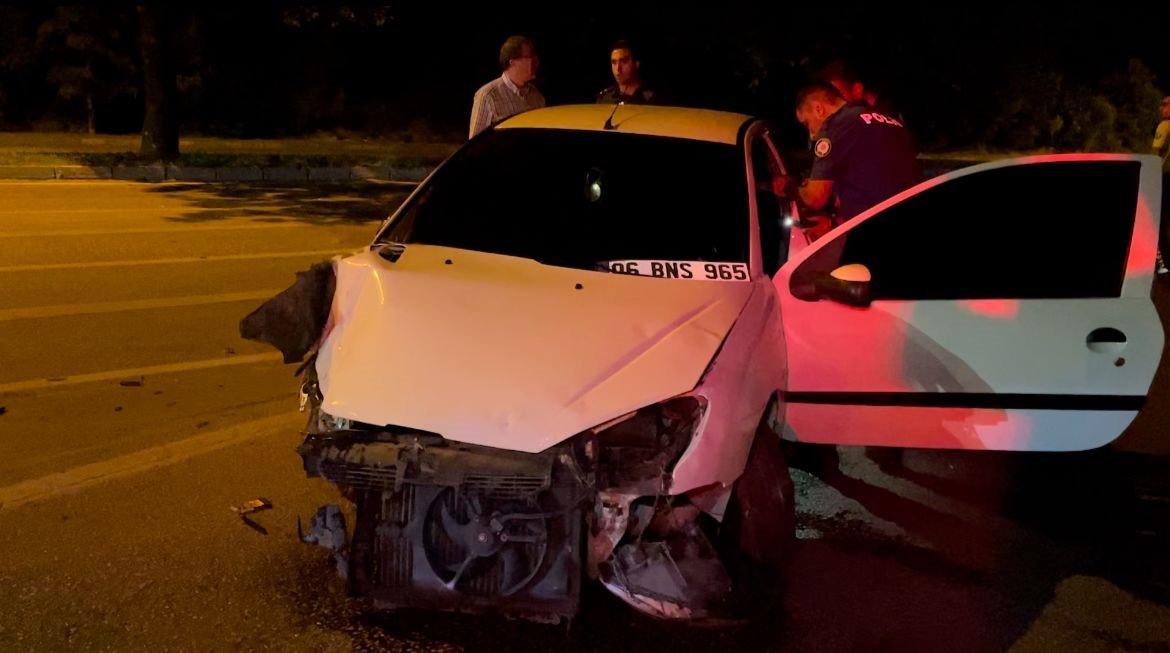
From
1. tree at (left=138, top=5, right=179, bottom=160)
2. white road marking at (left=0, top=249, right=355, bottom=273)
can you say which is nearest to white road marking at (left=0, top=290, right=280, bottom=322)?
white road marking at (left=0, top=249, right=355, bottom=273)

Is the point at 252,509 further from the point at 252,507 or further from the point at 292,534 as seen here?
the point at 292,534

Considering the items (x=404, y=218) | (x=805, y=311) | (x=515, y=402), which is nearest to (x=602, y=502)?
(x=515, y=402)

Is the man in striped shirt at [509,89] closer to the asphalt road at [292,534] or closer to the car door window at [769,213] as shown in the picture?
the asphalt road at [292,534]

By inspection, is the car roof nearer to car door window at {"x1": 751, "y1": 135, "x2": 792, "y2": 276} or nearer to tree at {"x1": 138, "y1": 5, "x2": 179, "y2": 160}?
car door window at {"x1": 751, "y1": 135, "x2": 792, "y2": 276}

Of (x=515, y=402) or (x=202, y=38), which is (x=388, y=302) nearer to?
(x=515, y=402)

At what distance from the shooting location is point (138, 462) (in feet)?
16.0

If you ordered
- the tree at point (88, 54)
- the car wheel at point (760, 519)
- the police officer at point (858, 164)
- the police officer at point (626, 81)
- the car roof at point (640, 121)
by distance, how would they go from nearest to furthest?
the car wheel at point (760, 519)
the car roof at point (640, 121)
the police officer at point (858, 164)
the police officer at point (626, 81)
the tree at point (88, 54)

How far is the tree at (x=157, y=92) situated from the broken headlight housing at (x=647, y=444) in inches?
568

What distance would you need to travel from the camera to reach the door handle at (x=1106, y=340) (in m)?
4.28

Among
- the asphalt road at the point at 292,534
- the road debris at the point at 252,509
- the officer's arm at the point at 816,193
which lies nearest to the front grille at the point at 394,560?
the asphalt road at the point at 292,534

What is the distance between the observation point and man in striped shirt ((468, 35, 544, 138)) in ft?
22.9

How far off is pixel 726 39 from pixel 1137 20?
1768cm

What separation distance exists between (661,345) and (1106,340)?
1.95 m

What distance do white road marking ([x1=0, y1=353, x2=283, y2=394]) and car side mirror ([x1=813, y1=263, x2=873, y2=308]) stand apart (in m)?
3.66
